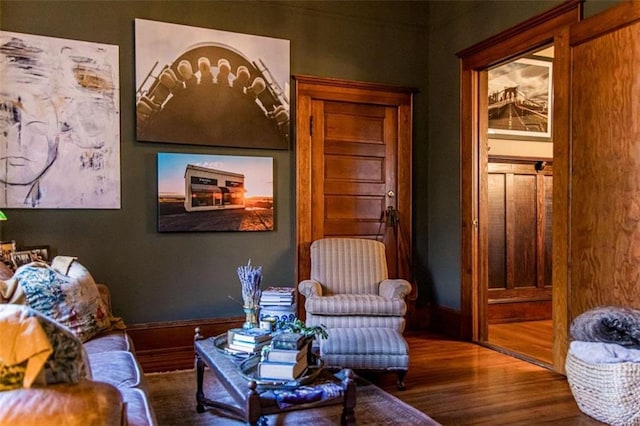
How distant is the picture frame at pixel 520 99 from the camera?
5.04 meters

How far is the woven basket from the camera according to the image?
2.37 meters

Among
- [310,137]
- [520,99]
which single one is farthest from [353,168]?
[520,99]

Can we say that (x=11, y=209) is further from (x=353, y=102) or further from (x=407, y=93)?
(x=407, y=93)

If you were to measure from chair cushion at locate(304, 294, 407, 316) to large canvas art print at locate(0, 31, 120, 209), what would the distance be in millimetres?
1711

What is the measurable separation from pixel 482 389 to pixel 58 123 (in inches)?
134

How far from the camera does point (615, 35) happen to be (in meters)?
2.96

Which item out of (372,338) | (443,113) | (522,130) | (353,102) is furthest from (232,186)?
(522,130)

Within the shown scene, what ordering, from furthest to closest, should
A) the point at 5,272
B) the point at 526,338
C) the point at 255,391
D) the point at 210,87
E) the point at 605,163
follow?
the point at 526,338 → the point at 210,87 → the point at 605,163 → the point at 5,272 → the point at 255,391

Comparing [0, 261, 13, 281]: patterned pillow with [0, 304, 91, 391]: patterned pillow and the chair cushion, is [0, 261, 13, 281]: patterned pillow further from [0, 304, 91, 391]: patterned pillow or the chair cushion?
the chair cushion

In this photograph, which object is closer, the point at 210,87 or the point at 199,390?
the point at 199,390

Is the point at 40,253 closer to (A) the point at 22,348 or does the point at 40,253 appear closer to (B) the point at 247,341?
(B) the point at 247,341

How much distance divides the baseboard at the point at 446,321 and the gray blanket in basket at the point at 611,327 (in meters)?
1.63

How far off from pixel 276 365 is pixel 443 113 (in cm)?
327

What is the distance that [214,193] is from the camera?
3969mm
